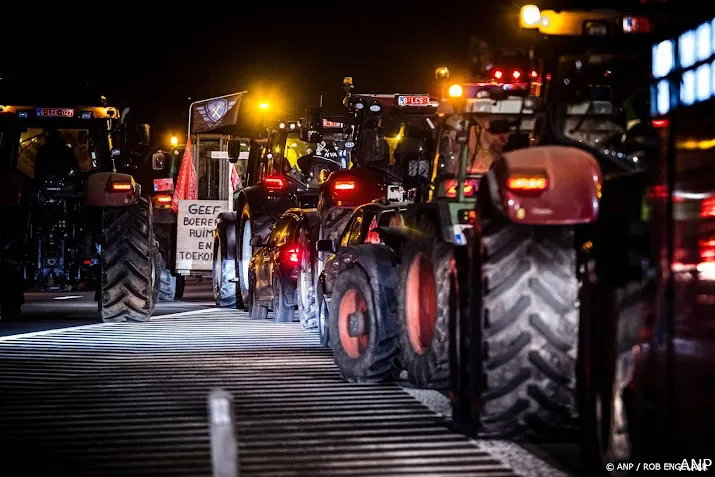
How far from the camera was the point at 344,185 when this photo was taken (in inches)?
674

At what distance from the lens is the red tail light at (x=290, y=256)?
724 inches

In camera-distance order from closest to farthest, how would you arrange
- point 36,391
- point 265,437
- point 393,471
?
point 393,471 < point 265,437 < point 36,391

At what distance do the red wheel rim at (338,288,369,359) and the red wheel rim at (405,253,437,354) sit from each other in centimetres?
68

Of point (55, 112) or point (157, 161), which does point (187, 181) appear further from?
point (55, 112)

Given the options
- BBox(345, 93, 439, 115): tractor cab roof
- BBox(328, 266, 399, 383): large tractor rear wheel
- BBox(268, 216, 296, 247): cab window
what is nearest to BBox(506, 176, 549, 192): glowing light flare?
BBox(328, 266, 399, 383): large tractor rear wheel

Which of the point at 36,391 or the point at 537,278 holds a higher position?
the point at 537,278

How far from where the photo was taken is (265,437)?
8867 millimetres

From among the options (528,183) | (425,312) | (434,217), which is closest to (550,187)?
(528,183)

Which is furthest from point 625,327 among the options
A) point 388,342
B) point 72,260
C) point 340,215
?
point 72,260

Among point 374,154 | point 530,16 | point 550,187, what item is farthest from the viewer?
point 374,154

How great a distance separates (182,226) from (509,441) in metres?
17.9

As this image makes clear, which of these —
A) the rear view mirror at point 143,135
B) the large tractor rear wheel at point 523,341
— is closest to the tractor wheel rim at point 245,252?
the rear view mirror at point 143,135

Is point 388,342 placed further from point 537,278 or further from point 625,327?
point 625,327

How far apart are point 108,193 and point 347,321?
7.19m
